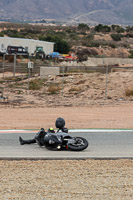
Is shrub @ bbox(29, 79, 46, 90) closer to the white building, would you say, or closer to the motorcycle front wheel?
the motorcycle front wheel

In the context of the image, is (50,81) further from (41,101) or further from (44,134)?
(44,134)

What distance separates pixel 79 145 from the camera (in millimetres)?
10891

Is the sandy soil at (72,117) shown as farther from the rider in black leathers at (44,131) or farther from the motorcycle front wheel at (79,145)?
the motorcycle front wheel at (79,145)

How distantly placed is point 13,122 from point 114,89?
1268 cm

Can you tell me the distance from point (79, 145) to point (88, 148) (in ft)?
2.11

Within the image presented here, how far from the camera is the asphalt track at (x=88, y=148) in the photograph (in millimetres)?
10539

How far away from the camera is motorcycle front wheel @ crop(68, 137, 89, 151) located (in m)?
10.8

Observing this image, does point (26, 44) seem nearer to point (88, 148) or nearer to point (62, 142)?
point (88, 148)

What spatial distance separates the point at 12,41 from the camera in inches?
2576

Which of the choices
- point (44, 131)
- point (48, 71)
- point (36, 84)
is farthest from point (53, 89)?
point (44, 131)

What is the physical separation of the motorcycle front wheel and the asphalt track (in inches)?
4.5

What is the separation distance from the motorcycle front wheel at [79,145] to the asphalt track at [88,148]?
0.11m

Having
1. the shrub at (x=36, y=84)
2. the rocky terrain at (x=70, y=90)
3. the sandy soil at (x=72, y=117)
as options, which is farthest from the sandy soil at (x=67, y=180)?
the shrub at (x=36, y=84)

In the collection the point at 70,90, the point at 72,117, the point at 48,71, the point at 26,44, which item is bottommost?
the point at 72,117
